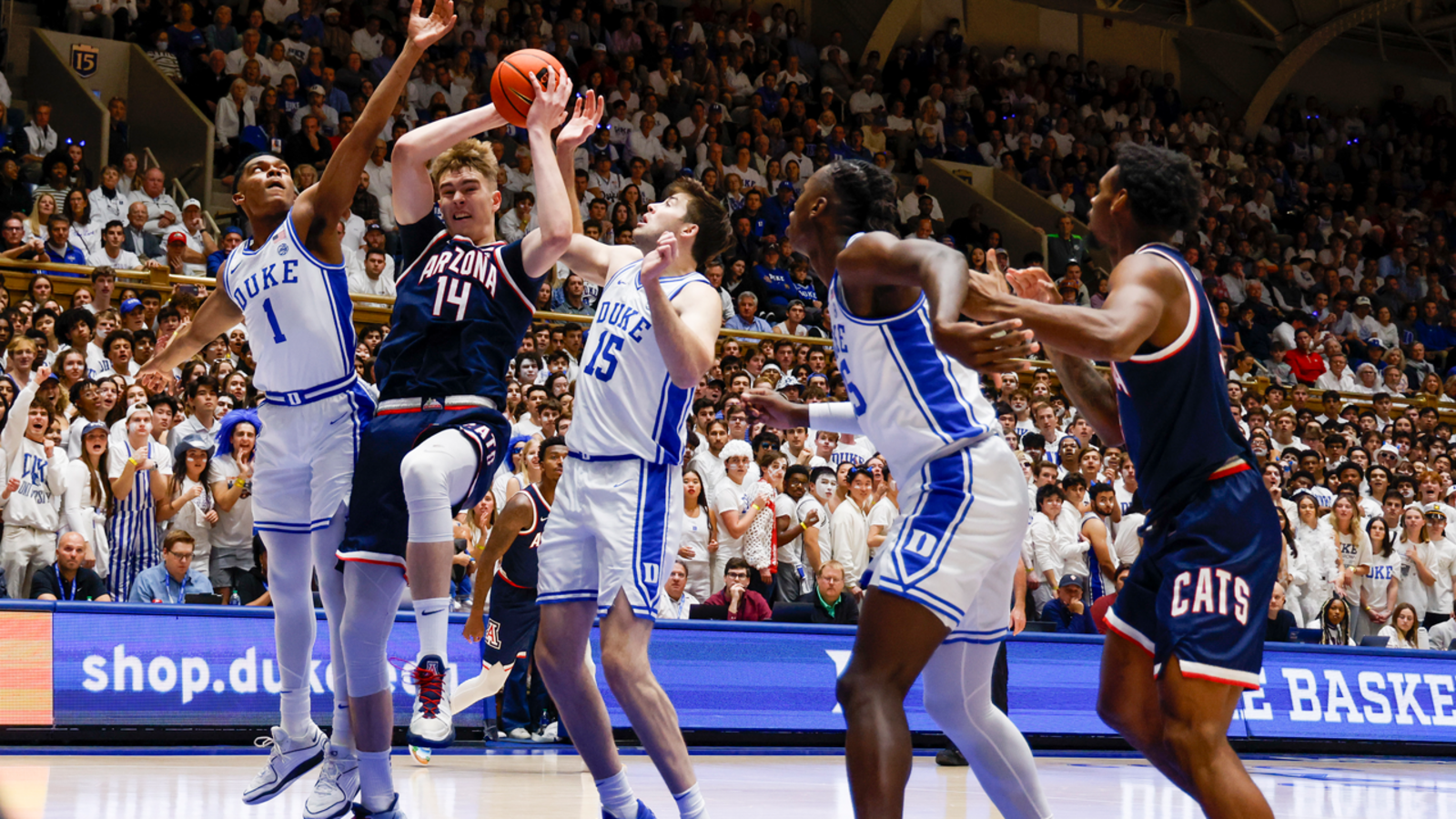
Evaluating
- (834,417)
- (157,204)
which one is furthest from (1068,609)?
(157,204)

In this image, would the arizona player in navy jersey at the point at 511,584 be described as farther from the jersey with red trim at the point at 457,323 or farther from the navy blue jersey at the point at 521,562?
the jersey with red trim at the point at 457,323

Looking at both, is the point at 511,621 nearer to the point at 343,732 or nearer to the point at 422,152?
the point at 343,732

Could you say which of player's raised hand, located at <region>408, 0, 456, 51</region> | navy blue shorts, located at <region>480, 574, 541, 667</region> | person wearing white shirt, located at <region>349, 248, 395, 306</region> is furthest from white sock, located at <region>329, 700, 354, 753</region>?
person wearing white shirt, located at <region>349, 248, 395, 306</region>

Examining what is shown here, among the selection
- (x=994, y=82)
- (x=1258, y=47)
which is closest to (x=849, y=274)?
(x=994, y=82)

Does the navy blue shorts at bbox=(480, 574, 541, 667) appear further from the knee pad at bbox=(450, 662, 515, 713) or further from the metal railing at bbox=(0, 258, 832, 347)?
the metal railing at bbox=(0, 258, 832, 347)

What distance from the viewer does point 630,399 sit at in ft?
16.5

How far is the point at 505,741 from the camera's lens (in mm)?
9609

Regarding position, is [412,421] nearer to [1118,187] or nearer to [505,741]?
[1118,187]

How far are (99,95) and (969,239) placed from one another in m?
11.2

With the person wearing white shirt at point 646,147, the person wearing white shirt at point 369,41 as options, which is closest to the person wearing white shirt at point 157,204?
the person wearing white shirt at point 369,41

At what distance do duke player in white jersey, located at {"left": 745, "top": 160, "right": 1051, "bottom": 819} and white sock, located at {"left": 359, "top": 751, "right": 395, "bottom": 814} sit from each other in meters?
1.89

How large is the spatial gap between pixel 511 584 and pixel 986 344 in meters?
6.33

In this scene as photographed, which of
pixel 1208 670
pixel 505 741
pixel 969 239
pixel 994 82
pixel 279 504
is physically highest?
pixel 994 82

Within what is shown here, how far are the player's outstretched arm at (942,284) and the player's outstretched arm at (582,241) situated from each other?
147 cm
